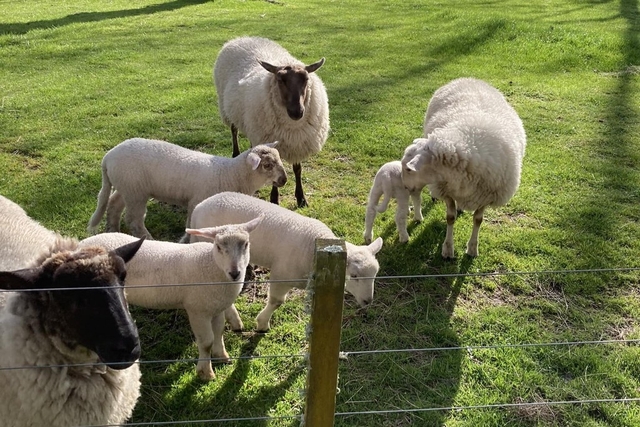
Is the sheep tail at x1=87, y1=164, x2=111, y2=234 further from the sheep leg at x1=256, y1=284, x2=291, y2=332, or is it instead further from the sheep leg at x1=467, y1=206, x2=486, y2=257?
the sheep leg at x1=467, y1=206, x2=486, y2=257

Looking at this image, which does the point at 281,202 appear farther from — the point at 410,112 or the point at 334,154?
the point at 410,112

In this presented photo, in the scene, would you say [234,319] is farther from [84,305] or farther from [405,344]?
[84,305]

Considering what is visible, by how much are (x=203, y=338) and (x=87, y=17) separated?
12.4 meters

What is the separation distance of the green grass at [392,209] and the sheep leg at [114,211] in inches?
11.6

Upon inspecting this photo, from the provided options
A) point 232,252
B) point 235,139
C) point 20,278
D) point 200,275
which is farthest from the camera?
point 235,139

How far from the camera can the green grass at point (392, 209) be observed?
10.5ft

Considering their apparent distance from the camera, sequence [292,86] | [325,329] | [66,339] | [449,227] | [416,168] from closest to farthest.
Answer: [325,329] → [66,339] → [416,168] → [449,227] → [292,86]

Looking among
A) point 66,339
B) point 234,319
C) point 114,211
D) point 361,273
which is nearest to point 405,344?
point 361,273

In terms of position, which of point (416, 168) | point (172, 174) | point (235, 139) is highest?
point (416, 168)

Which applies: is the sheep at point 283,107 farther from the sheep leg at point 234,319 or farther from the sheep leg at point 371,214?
the sheep leg at point 234,319

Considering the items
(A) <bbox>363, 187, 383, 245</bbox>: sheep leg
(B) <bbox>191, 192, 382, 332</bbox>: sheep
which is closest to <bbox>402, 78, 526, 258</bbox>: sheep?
(A) <bbox>363, 187, 383, 245</bbox>: sheep leg

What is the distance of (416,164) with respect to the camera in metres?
4.09

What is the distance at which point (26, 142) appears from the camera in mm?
6156

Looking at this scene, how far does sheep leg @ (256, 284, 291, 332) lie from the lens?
346 cm
